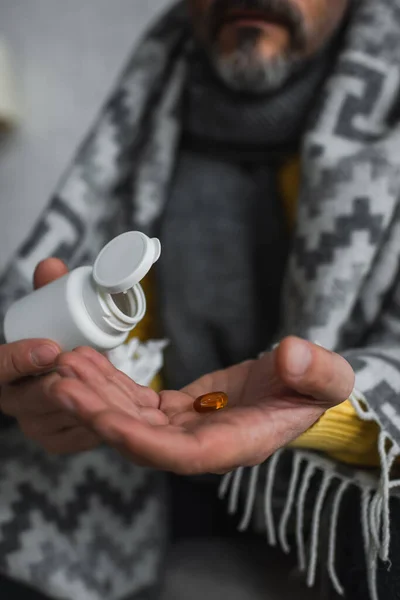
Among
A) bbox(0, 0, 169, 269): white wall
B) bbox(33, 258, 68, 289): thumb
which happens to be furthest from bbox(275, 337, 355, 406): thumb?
bbox(0, 0, 169, 269): white wall

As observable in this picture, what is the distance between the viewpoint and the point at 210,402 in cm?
38

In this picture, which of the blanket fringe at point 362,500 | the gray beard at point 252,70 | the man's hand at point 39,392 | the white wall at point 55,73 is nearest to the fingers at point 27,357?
the man's hand at point 39,392

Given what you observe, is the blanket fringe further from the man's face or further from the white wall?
the white wall

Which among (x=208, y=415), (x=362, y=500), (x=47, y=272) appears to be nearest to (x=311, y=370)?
(x=208, y=415)

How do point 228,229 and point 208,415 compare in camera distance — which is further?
point 228,229

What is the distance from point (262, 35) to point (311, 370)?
45 centimetres

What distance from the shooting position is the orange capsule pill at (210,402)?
0.38 m

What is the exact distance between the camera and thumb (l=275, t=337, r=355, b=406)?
12.4 inches

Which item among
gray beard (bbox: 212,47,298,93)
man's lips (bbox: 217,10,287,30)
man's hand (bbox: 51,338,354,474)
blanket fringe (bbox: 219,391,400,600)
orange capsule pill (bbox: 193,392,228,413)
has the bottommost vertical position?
blanket fringe (bbox: 219,391,400,600)

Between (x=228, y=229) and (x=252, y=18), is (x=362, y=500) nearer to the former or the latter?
(x=228, y=229)

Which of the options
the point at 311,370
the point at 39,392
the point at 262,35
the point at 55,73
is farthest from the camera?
the point at 55,73

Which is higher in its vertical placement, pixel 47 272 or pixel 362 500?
pixel 47 272

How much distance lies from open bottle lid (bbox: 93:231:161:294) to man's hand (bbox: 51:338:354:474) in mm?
46

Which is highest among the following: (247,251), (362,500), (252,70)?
(252,70)
